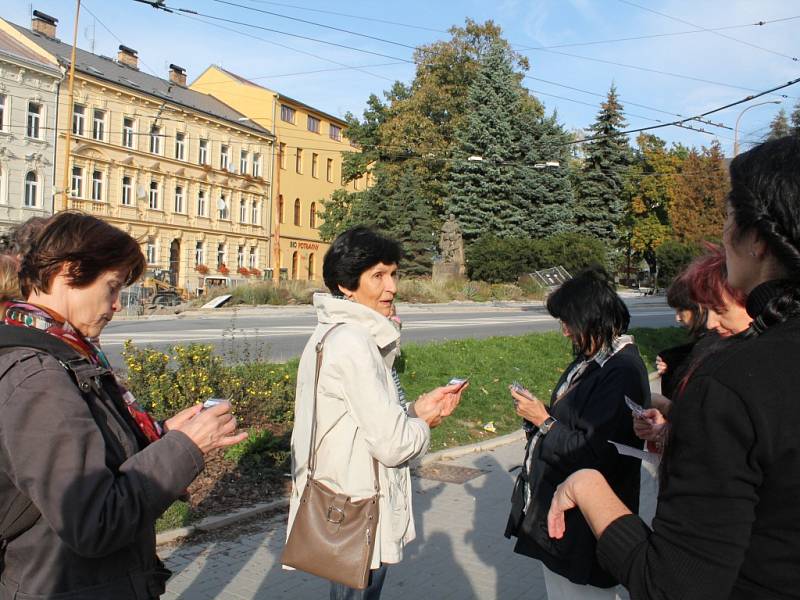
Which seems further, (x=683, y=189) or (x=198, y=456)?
(x=683, y=189)

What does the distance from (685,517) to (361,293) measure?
6.30 feet

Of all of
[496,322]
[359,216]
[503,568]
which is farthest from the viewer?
[359,216]

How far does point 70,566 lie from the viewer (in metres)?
1.92

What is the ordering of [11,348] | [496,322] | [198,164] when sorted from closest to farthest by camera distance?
[11,348], [496,322], [198,164]

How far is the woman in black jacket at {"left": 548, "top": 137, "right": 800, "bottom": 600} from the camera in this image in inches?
54.5

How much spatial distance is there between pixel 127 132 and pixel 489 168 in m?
22.2

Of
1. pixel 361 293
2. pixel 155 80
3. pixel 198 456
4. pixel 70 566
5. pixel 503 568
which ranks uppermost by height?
pixel 155 80

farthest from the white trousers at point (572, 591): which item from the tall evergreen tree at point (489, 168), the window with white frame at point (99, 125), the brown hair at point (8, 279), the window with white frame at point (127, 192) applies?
the window with white frame at point (127, 192)

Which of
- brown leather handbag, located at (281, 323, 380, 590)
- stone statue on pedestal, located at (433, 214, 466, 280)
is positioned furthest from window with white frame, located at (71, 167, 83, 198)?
brown leather handbag, located at (281, 323, 380, 590)

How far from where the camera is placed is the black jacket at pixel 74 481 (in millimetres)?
1792

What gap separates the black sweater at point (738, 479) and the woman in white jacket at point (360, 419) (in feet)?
4.44

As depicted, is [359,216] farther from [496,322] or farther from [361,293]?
[361,293]

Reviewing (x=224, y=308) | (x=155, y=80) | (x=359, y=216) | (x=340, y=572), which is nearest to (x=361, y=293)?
(x=340, y=572)

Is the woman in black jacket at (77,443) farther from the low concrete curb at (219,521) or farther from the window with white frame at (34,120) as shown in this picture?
the window with white frame at (34,120)
